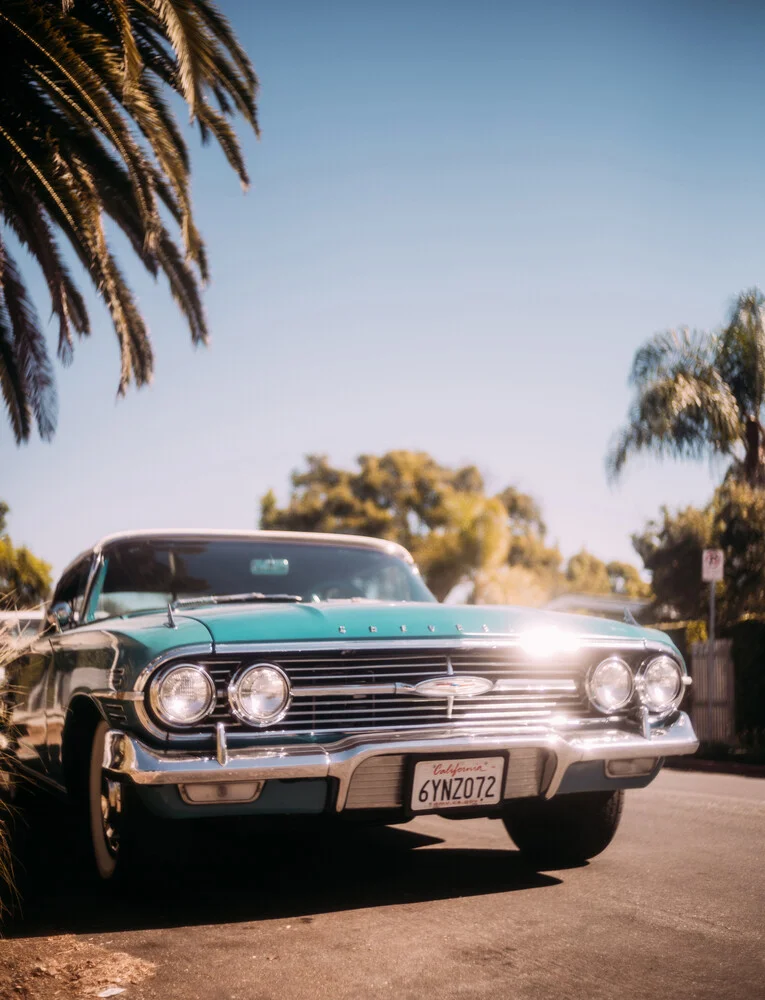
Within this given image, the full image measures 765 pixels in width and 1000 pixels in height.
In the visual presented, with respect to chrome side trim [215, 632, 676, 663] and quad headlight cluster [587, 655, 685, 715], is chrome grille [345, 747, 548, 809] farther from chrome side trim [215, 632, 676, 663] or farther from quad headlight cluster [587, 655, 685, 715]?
quad headlight cluster [587, 655, 685, 715]

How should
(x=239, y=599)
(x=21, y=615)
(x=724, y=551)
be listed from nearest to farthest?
(x=239, y=599) → (x=21, y=615) → (x=724, y=551)

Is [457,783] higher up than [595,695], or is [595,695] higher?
[595,695]

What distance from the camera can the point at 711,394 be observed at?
19.1m

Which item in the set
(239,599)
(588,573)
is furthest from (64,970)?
(588,573)

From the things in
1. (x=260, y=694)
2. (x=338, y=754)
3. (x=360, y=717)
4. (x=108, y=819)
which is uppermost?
(x=260, y=694)

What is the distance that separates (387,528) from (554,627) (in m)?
48.1

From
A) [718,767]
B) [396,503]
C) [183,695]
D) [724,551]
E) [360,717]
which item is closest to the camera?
[183,695]

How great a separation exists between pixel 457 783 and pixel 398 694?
409mm

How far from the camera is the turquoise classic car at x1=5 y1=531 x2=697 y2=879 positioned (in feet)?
13.6

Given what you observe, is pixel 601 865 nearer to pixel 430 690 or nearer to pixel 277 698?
pixel 430 690

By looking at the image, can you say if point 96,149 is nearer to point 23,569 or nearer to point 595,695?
point 595,695

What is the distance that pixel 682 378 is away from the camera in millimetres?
19328

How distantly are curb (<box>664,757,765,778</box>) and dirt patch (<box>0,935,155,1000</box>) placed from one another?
978 centimetres

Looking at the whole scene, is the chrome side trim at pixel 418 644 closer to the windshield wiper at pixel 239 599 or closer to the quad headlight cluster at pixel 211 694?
the quad headlight cluster at pixel 211 694
